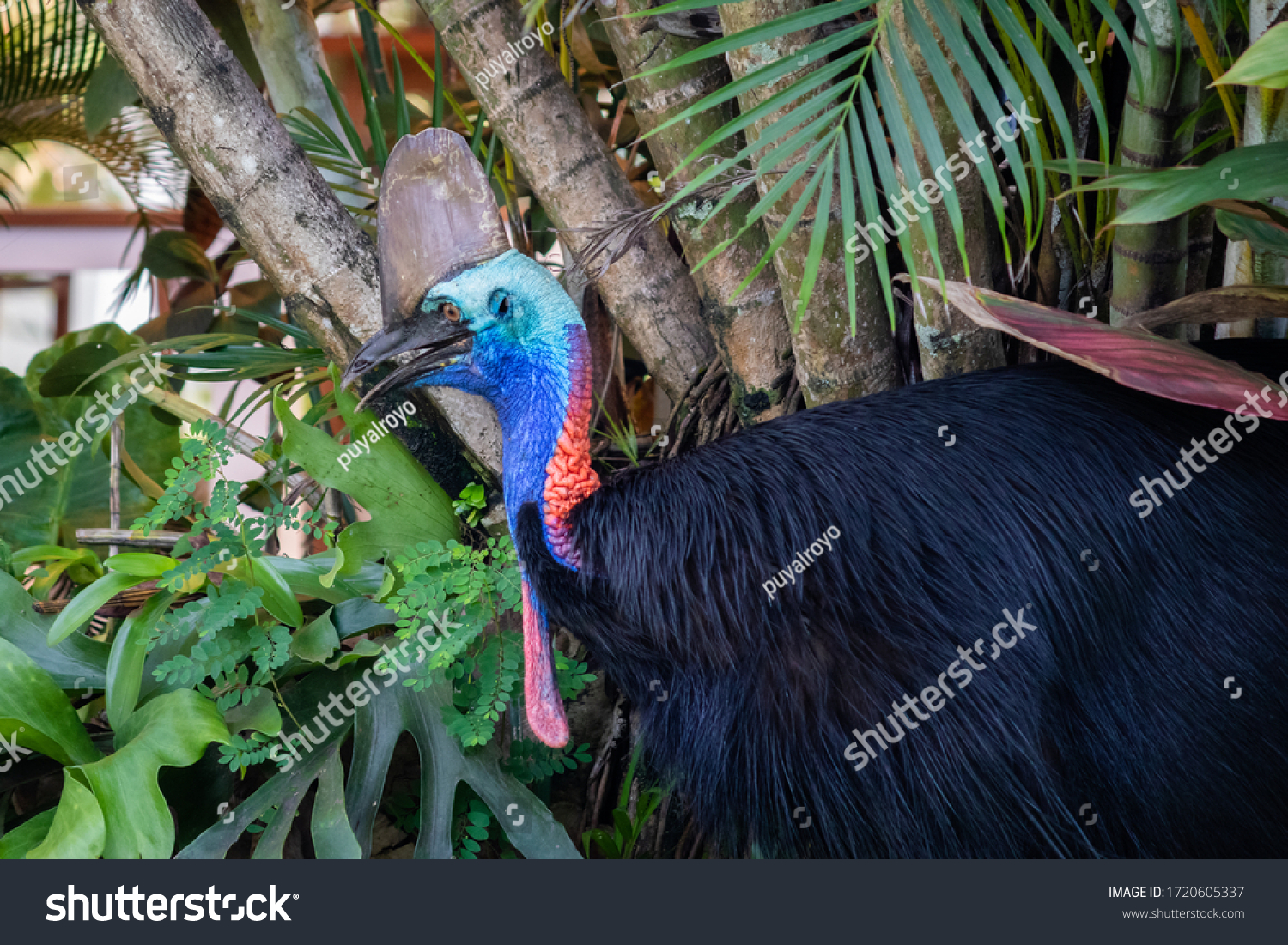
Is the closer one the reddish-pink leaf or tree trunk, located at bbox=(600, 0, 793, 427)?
the reddish-pink leaf

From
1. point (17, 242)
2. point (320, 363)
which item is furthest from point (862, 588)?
point (17, 242)

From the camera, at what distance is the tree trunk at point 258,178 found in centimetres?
139

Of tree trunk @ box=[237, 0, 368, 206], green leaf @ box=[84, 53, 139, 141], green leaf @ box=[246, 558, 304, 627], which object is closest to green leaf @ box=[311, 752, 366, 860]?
green leaf @ box=[246, 558, 304, 627]

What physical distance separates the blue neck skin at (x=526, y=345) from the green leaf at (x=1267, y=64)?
62 centimetres

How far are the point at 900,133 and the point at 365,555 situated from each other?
82 cm

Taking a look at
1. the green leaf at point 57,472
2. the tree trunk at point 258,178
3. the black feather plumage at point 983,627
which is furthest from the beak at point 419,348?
the green leaf at point 57,472

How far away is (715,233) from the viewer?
144cm

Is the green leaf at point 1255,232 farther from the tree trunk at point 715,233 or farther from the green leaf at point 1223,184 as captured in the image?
Answer: the tree trunk at point 715,233

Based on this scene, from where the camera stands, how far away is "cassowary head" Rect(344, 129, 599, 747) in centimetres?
111

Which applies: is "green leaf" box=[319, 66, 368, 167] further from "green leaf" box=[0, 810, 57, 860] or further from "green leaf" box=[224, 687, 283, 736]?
"green leaf" box=[0, 810, 57, 860]

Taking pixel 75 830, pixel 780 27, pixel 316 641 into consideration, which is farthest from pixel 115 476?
pixel 780 27

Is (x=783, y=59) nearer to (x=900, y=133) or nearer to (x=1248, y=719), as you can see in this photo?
(x=900, y=133)

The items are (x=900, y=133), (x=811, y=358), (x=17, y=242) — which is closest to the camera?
(x=900, y=133)
